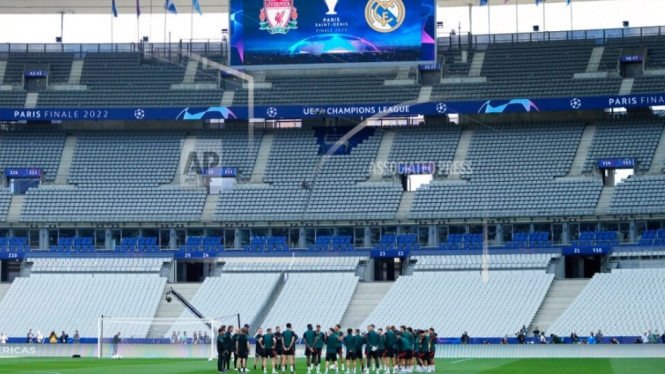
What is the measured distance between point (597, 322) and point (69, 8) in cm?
3429

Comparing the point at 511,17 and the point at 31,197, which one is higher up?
the point at 511,17

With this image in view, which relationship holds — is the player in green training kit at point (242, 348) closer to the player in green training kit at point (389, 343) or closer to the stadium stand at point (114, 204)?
the player in green training kit at point (389, 343)

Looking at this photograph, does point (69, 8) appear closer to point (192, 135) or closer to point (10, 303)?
point (192, 135)

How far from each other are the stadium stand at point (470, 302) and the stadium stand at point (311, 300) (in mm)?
1893

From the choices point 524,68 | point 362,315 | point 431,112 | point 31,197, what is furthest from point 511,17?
point 31,197

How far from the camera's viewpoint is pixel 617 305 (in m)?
57.9

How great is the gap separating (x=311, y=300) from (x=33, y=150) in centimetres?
1972

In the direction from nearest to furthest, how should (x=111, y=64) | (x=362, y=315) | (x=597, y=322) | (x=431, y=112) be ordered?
(x=597, y=322) < (x=362, y=315) < (x=431, y=112) < (x=111, y=64)

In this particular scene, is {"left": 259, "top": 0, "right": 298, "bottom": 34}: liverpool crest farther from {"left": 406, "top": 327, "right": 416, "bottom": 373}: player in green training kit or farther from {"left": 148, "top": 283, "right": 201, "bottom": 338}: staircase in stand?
{"left": 406, "top": 327, "right": 416, "bottom": 373}: player in green training kit

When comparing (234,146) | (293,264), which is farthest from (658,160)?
(234,146)

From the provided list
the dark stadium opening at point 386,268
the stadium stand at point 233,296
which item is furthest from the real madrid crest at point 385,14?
the stadium stand at point 233,296

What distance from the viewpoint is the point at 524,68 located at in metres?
69.9

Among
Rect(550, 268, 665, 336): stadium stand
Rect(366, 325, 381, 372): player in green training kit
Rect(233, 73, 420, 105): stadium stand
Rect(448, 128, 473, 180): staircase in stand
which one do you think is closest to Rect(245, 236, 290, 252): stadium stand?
Rect(233, 73, 420, 105): stadium stand

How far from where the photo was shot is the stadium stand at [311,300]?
6097 centimetres
